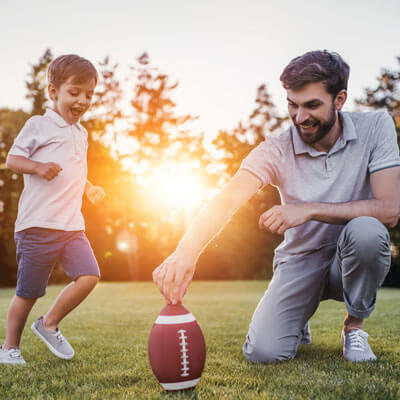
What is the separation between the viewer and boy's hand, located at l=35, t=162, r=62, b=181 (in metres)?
3.29

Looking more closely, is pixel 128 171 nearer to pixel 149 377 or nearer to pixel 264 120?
pixel 264 120

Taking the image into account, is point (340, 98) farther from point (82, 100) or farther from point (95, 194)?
point (95, 194)

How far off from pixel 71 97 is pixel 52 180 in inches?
24.7

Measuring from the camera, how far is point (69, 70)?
Result: 11.5 feet

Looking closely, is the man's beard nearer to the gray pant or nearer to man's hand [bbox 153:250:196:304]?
the gray pant

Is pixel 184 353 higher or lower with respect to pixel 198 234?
lower

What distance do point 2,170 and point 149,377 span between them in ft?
78.3

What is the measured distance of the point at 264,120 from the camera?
3194cm

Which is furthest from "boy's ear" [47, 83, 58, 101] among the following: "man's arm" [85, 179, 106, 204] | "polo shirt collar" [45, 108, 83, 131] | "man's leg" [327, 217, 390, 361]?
"man's leg" [327, 217, 390, 361]

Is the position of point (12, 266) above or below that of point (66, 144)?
below

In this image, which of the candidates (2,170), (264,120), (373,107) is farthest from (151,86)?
(373,107)

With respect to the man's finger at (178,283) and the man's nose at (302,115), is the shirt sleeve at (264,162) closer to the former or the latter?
the man's nose at (302,115)

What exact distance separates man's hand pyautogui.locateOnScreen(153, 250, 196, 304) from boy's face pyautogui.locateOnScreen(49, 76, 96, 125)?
5.71 feet

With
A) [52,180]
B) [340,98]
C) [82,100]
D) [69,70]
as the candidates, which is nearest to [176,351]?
[52,180]
